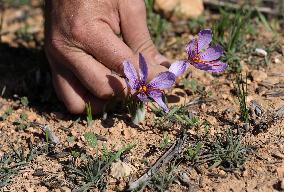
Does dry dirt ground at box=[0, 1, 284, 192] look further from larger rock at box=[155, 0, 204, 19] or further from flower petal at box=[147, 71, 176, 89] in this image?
larger rock at box=[155, 0, 204, 19]

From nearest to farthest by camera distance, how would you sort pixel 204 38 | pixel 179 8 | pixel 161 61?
pixel 204 38, pixel 161 61, pixel 179 8

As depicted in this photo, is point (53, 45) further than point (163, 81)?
Yes

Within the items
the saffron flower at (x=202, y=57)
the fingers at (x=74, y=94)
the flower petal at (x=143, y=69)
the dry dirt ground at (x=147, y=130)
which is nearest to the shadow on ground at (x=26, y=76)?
the dry dirt ground at (x=147, y=130)

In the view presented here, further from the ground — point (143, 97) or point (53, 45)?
point (53, 45)

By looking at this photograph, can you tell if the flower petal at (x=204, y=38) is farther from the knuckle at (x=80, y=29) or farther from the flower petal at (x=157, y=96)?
the knuckle at (x=80, y=29)

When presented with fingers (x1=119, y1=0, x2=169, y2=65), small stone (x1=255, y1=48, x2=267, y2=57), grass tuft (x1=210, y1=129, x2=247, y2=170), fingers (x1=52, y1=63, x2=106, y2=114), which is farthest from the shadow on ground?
small stone (x1=255, y1=48, x2=267, y2=57)

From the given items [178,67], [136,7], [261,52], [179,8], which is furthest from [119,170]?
[179,8]

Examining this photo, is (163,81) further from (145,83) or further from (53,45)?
(53,45)

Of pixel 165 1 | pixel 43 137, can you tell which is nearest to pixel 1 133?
pixel 43 137
